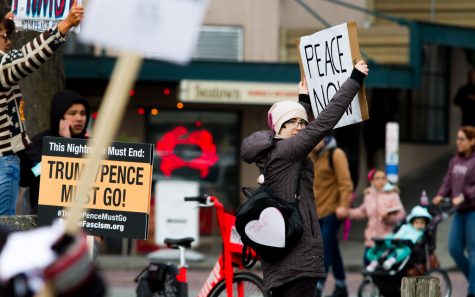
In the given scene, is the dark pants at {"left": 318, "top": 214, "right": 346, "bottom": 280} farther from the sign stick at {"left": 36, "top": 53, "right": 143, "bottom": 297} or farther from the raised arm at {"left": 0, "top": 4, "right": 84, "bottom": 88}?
the sign stick at {"left": 36, "top": 53, "right": 143, "bottom": 297}

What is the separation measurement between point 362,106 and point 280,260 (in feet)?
3.67

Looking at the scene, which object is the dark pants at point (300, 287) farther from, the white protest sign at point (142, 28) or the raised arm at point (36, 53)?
the white protest sign at point (142, 28)

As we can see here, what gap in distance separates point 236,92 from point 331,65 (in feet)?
41.0

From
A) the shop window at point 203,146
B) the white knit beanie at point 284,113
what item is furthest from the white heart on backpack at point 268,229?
the shop window at point 203,146

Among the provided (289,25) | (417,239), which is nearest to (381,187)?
(417,239)

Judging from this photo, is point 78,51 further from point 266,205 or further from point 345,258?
point 266,205

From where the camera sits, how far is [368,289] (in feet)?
43.6

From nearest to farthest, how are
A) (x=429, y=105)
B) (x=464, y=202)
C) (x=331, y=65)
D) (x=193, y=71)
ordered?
(x=331, y=65) → (x=464, y=202) → (x=193, y=71) → (x=429, y=105)

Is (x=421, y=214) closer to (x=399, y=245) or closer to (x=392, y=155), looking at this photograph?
(x=399, y=245)

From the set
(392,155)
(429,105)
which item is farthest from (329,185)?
(429,105)

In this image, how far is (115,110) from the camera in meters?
3.71

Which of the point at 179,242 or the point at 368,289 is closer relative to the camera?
the point at 179,242

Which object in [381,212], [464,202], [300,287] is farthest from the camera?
[381,212]

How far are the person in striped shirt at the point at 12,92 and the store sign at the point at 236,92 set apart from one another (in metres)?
12.3
